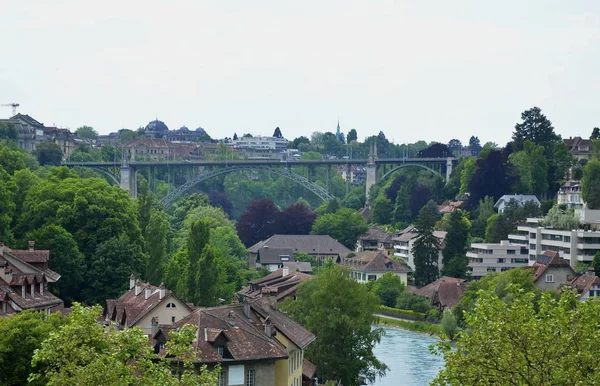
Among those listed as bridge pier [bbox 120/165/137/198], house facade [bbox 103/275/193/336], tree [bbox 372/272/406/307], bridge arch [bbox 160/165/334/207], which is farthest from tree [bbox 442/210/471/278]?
house facade [bbox 103/275/193/336]

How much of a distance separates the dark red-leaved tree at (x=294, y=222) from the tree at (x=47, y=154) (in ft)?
82.4

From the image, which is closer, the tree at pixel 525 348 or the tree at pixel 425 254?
the tree at pixel 525 348

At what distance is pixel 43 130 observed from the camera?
15538cm

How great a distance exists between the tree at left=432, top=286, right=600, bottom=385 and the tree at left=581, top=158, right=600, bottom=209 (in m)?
77.7

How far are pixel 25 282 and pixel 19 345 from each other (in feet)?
49.6

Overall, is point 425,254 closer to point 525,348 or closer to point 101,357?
point 101,357

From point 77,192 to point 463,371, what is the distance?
146ft

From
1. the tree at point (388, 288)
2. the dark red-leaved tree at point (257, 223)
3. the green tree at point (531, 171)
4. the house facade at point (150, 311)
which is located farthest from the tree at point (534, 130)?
the house facade at point (150, 311)

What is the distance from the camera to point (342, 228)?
12025cm

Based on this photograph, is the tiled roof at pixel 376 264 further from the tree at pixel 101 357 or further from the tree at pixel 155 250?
the tree at pixel 101 357

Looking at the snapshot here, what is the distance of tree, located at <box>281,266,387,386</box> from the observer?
50.9m

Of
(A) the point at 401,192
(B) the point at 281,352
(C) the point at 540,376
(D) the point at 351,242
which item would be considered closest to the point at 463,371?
(C) the point at 540,376

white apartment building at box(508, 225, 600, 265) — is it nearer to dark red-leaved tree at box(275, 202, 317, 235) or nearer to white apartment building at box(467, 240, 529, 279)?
white apartment building at box(467, 240, 529, 279)

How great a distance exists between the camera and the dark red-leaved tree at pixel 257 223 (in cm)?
11862
